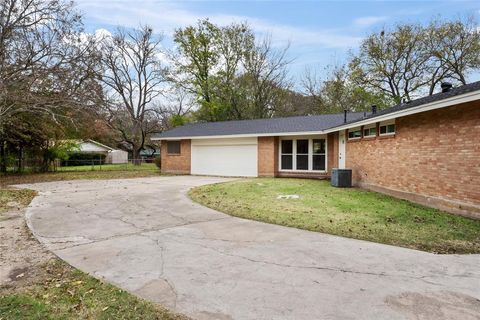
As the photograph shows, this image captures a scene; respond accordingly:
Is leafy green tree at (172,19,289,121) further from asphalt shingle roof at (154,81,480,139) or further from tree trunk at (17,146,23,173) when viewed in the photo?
tree trunk at (17,146,23,173)

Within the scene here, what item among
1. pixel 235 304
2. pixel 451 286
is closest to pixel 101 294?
pixel 235 304

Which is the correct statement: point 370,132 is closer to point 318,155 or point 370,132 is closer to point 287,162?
point 318,155

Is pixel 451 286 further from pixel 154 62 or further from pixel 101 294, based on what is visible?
pixel 154 62

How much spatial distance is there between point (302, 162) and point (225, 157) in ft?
16.3

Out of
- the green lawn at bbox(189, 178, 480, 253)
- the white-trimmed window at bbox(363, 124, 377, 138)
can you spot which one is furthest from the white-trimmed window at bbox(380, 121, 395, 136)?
the green lawn at bbox(189, 178, 480, 253)

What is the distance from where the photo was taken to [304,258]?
4.32 metres

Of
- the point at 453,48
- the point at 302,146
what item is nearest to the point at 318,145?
the point at 302,146

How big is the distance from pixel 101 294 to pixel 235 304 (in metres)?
1.41

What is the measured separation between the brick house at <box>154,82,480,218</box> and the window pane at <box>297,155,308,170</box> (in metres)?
0.05

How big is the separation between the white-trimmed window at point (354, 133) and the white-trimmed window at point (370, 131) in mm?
466

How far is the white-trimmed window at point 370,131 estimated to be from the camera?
1151cm

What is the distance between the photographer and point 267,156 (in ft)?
57.6

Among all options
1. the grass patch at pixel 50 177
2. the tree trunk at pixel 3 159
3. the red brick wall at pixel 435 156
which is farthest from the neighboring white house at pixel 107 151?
the red brick wall at pixel 435 156

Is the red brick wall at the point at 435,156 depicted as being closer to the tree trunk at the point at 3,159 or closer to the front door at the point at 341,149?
the front door at the point at 341,149
